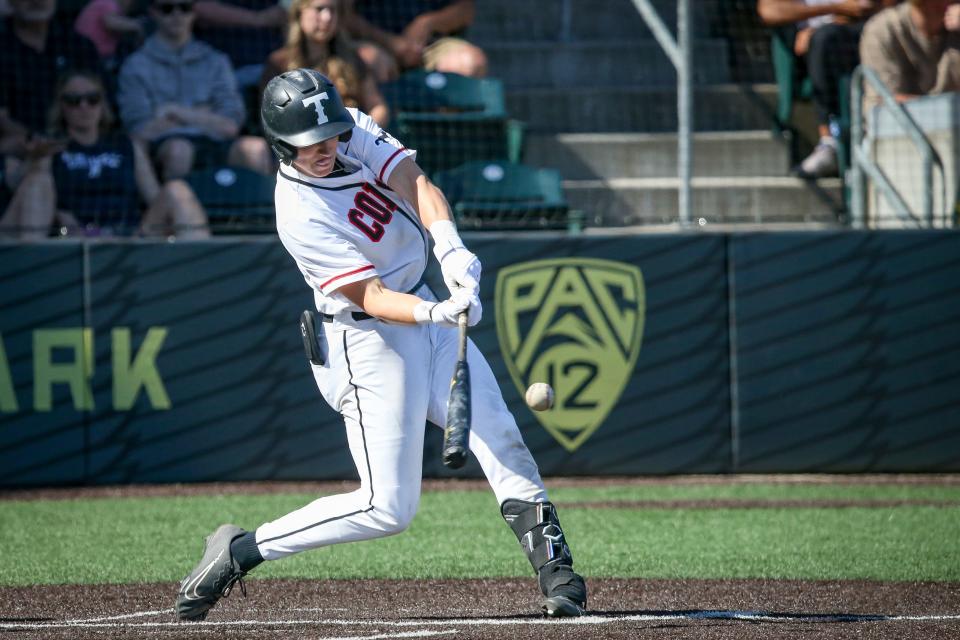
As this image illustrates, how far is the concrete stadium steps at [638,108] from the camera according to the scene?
10266mm

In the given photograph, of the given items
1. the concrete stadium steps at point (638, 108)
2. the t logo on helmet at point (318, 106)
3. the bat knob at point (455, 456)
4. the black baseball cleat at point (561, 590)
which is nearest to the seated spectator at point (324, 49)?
the concrete stadium steps at point (638, 108)

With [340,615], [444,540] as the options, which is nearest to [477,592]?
[340,615]

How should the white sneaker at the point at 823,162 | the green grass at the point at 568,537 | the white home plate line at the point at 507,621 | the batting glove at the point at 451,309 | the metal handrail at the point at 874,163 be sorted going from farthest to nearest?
1. the white sneaker at the point at 823,162
2. the metal handrail at the point at 874,163
3. the green grass at the point at 568,537
4. the white home plate line at the point at 507,621
5. the batting glove at the point at 451,309

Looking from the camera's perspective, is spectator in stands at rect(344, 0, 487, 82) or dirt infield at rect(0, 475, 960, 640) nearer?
dirt infield at rect(0, 475, 960, 640)

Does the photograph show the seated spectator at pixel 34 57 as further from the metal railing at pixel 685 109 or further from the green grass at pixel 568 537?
the metal railing at pixel 685 109

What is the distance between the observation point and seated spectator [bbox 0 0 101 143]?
9109 mm

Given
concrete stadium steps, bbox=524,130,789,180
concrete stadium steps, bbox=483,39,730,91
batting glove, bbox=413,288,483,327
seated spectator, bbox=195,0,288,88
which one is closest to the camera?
batting glove, bbox=413,288,483,327

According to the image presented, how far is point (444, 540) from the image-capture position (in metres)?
6.16

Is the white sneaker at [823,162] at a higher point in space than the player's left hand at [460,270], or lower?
lower

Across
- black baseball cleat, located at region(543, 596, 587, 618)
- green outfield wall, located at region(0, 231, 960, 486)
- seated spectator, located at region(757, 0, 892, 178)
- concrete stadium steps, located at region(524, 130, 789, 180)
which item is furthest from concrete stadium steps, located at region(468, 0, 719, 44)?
black baseball cleat, located at region(543, 596, 587, 618)

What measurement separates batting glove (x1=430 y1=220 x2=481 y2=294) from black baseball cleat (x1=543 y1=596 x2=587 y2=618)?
96cm

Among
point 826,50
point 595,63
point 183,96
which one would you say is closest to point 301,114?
point 183,96

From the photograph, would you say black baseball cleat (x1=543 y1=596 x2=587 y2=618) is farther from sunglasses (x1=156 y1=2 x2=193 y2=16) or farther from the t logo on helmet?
sunglasses (x1=156 y1=2 x2=193 y2=16)

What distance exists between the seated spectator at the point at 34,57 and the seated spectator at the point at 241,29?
879 mm
